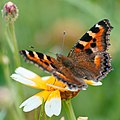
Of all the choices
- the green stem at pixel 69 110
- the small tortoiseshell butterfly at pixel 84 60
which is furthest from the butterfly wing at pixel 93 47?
the green stem at pixel 69 110

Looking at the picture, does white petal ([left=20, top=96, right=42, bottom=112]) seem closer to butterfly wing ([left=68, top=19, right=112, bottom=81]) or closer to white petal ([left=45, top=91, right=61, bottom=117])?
white petal ([left=45, top=91, right=61, bottom=117])

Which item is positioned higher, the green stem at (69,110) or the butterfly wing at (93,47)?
the butterfly wing at (93,47)

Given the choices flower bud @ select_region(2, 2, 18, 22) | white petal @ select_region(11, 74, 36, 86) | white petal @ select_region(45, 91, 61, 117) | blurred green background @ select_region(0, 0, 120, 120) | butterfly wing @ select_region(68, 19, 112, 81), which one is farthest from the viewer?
blurred green background @ select_region(0, 0, 120, 120)

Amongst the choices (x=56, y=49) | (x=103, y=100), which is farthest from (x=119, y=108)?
(x=56, y=49)

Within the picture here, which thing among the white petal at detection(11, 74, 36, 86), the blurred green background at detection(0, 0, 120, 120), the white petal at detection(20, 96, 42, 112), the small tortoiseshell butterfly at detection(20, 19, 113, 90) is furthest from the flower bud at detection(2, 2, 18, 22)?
the white petal at detection(20, 96, 42, 112)

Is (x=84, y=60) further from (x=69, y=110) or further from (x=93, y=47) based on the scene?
Result: (x=69, y=110)

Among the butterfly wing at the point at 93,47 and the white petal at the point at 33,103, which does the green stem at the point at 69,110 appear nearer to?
the white petal at the point at 33,103

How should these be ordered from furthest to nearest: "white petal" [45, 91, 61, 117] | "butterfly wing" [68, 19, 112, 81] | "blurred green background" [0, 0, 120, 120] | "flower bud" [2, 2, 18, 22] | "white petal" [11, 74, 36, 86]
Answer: "blurred green background" [0, 0, 120, 120] → "flower bud" [2, 2, 18, 22] → "butterfly wing" [68, 19, 112, 81] → "white petal" [11, 74, 36, 86] → "white petal" [45, 91, 61, 117]

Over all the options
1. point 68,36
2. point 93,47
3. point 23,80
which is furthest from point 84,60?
point 68,36

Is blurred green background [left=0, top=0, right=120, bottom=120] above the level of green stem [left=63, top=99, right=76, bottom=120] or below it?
above
